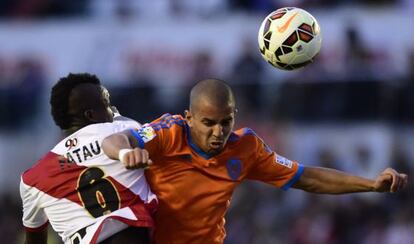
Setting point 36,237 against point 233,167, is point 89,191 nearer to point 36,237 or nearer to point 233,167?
point 36,237

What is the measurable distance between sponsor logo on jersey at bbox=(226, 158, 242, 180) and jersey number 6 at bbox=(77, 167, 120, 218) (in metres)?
1.00

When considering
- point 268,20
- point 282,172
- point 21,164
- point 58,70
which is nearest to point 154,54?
point 58,70

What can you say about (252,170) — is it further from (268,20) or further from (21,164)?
(21,164)

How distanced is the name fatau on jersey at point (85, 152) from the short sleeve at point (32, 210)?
39 centimetres

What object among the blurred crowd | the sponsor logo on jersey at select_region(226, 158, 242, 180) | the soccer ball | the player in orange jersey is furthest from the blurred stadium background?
the sponsor logo on jersey at select_region(226, 158, 242, 180)

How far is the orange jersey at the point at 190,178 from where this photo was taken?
7.88m

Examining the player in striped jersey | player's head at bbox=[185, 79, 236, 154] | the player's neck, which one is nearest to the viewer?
the player in striped jersey

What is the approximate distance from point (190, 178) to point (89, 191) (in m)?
0.84

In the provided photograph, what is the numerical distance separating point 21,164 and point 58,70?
2.60 m

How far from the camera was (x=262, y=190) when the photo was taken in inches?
587

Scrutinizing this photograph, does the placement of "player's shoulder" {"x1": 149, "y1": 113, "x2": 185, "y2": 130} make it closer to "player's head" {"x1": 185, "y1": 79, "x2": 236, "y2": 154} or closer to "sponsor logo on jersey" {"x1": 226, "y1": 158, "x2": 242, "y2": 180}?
"player's head" {"x1": 185, "y1": 79, "x2": 236, "y2": 154}

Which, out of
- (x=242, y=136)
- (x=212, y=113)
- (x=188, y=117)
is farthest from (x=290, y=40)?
(x=212, y=113)

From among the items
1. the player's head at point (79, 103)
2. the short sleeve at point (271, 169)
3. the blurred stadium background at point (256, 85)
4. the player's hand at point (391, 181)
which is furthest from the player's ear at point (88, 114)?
the blurred stadium background at point (256, 85)

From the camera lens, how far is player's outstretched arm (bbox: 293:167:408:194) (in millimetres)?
7895
